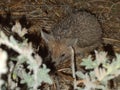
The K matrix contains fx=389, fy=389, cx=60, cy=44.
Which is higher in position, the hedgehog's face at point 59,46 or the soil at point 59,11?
the soil at point 59,11

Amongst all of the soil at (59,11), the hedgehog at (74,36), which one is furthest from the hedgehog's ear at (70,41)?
the soil at (59,11)

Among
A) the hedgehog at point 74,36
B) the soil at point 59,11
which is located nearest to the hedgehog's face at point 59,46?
the hedgehog at point 74,36

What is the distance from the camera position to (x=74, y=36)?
5.16m

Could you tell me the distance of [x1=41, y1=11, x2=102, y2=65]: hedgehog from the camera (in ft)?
16.1

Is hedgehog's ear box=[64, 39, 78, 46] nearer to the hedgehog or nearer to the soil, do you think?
the hedgehog

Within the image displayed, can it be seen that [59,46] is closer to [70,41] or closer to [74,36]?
[70,41]

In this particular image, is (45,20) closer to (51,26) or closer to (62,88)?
(51,26)

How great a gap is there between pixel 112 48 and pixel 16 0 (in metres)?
1.87

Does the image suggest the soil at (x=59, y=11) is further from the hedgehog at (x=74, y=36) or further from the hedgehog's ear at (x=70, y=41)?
the hedgehog's ear at (x=70, y=41)

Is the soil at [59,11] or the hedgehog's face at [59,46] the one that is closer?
the hedgehog's face at [59,46]

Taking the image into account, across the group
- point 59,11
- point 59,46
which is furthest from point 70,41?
point 59,11

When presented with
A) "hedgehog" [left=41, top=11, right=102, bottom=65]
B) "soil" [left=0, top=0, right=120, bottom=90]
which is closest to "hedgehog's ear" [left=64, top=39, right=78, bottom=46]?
"hedgehog" [left=41, top=11, right=102, bottom=65]

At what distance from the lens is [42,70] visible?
233cm

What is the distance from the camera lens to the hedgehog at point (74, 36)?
4898 mm
